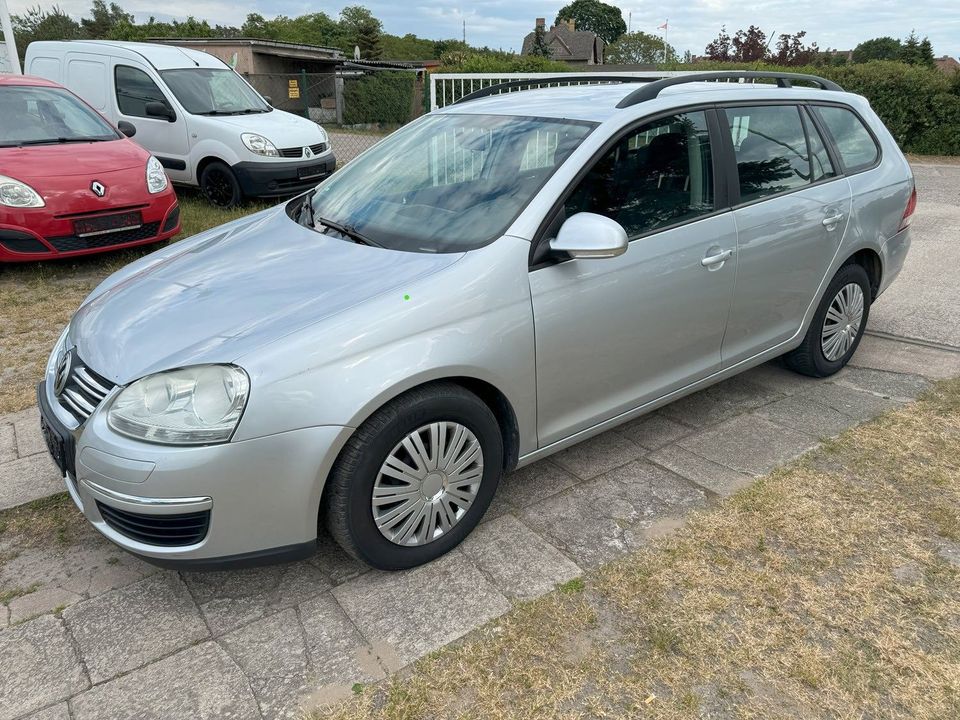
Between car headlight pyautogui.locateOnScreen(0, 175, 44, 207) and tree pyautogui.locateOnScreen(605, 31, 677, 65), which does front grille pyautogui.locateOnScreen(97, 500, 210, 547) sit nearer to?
car headlight pyautogui.locateOnScreen(0, 175, 44, 207)

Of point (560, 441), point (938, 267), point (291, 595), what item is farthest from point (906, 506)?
point (938, 267)

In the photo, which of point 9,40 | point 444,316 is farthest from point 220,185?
point 444,316

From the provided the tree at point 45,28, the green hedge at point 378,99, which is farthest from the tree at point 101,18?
the green hedge at point 378,99

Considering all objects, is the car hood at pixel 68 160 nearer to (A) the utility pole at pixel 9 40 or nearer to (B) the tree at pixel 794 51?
(A) the utility pole at pixel 9 40

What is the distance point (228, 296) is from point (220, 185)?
7117 millimetres

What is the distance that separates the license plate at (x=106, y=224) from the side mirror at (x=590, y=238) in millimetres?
4885

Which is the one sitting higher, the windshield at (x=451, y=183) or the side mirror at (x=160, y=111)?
the side mirror at (x=160, y=111)

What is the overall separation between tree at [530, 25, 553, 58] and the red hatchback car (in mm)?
63640

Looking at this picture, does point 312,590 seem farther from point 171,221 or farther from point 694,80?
point 171,221

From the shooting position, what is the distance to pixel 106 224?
616cm

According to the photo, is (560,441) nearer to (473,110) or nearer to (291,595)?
(291,595)

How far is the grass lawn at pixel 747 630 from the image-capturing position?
2145mm

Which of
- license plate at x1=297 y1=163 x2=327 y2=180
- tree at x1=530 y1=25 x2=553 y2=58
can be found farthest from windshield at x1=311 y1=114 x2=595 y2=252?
tree at x1=530 y1=25 x2=553 y2=58

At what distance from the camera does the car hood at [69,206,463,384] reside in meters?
2.41
